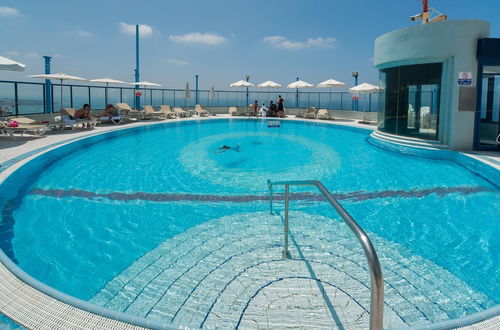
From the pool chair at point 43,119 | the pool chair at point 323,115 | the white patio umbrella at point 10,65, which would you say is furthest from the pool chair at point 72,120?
the pool chair at point 323,115

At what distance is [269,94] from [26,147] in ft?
60.0

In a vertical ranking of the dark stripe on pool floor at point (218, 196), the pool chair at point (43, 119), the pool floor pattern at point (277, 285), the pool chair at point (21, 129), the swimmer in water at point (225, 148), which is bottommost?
the pool floor pattern at point (277, 285)

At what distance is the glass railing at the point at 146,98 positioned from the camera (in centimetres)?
1202

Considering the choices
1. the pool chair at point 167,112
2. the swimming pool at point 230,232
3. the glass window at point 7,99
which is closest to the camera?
the swimming pool at point 230,232

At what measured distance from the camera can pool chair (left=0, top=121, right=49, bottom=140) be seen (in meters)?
9.57

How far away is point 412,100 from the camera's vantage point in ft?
36.3

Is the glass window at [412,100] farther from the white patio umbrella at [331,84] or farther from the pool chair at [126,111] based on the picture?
the pool chair at [126,111]

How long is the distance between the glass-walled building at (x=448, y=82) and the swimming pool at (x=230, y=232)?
1644 mm

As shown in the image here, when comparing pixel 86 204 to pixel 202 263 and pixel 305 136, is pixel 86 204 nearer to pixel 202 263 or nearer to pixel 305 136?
pixel 202 263

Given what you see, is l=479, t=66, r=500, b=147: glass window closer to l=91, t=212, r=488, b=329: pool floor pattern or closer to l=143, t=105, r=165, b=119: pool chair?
l=91, t=212, r=488, b=329: pool floor pattern

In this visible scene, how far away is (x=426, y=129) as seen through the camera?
417 inches

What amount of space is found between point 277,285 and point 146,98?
65.2ft

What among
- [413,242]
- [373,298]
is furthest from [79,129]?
[373,298]

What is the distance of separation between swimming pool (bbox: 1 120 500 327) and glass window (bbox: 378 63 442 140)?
2.22m
